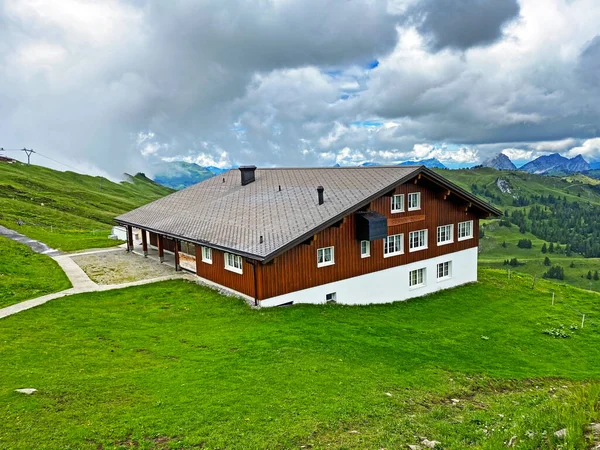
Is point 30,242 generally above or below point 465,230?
below

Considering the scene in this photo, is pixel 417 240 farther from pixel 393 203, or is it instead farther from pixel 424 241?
pixel 393 203

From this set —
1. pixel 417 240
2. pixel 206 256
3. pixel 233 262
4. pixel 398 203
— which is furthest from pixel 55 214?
pixel 417 240

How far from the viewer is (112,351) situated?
1603 centimetres

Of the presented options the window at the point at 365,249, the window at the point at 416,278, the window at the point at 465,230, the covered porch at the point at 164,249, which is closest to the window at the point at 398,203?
the window at the point at 365,249

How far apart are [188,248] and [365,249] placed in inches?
496

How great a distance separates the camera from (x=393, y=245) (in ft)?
94.9

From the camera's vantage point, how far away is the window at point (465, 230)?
3375cm

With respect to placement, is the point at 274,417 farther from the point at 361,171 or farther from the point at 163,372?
the point at 361,171

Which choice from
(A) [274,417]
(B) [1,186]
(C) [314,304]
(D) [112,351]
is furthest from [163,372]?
(B) [1,186]

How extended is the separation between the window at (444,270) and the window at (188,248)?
1845 cm

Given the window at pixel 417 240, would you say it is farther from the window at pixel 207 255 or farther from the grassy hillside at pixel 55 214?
the grassy hillside at pixel 55 214

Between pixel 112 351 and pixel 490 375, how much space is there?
14.9m

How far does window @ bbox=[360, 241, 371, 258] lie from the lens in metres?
26.8

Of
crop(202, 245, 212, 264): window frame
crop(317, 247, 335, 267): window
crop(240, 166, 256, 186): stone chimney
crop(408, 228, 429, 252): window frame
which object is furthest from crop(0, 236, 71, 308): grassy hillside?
crop(408, 228, 429, 252): window frame
